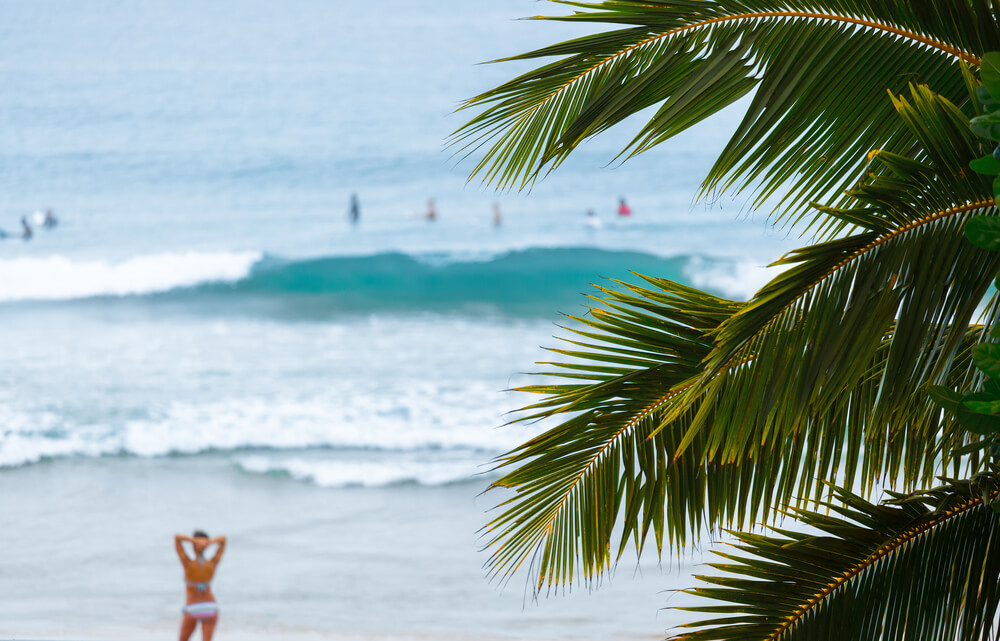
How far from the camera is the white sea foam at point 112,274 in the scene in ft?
68.7

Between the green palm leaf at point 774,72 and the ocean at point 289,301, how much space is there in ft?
1.51

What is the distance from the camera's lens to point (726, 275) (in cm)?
2122

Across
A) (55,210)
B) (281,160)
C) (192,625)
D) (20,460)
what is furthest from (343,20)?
(192,625)

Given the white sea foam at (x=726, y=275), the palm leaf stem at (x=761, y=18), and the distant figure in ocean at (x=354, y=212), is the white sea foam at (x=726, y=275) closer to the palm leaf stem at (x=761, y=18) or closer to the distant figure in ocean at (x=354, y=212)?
the distant figure in ocean at (x=354, y=212)

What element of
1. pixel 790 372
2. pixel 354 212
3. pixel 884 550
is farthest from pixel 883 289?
pixel 354 212

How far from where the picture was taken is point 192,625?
6348 mm

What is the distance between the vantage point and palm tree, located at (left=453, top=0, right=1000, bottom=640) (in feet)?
5.67

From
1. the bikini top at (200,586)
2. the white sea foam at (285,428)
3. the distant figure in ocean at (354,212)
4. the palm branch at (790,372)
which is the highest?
the distant figure in ocean at (354,212)

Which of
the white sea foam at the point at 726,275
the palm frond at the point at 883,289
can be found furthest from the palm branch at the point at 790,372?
the white sea foam at the point at 726,275

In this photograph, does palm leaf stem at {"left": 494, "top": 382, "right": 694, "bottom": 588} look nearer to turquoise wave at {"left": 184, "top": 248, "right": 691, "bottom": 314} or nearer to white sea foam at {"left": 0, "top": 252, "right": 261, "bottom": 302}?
turquoise wave at {"left": 184, "top": 248, "right": 691, "bottom": 314}

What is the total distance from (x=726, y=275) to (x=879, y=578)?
19.9 meters

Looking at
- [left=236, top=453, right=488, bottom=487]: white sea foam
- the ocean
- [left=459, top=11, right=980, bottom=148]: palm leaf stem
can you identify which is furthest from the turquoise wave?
[left=459, top=11, right=980, bottom=148]: palm leaf stem

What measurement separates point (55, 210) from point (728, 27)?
2631 centimetres

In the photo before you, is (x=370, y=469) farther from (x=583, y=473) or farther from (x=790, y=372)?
(x=790, y=372)
